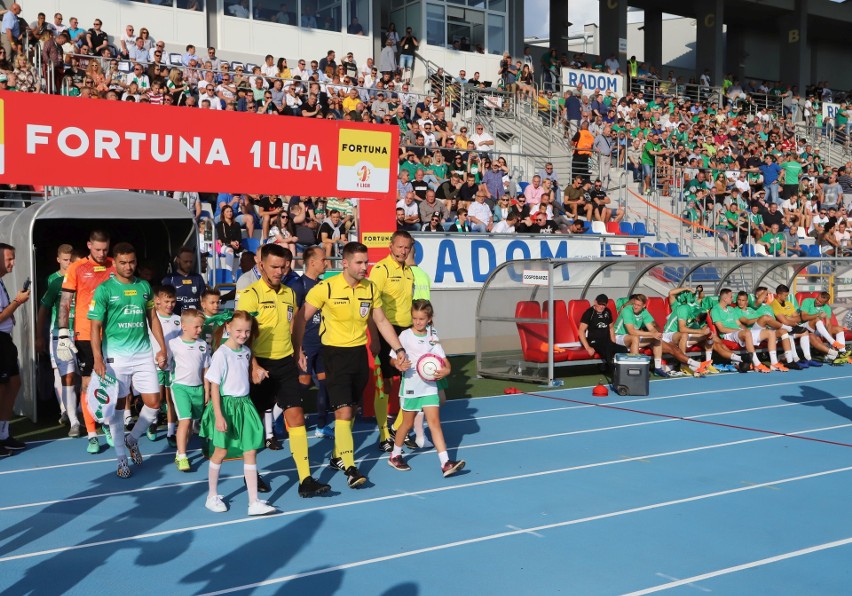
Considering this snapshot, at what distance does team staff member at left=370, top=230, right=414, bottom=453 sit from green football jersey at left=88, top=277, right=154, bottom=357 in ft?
7.51

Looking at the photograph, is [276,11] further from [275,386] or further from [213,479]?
[213,479]

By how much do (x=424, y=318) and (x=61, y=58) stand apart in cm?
1373

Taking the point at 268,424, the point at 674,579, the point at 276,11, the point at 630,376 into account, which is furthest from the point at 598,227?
the point at 674,579

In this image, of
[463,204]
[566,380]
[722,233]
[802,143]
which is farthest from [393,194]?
[802,143]

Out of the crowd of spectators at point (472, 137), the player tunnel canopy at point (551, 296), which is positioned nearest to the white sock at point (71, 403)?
the crowd of spectators at point (472, 137)

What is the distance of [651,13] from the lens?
40688 mm

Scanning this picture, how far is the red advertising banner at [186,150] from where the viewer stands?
9.64 meters

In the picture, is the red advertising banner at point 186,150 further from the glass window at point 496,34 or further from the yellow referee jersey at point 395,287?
the glass window at point 496,34

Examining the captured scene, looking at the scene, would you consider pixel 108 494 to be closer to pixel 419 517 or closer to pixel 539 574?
pixel 419 517

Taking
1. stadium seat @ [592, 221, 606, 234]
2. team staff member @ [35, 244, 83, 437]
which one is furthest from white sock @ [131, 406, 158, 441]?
stadium seat @ [592, 221, 606, 234]

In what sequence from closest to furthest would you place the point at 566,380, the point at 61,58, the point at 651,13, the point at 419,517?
the point at 419,517 < the point at 566,380 < the point at 61,58 < the point at 651,13

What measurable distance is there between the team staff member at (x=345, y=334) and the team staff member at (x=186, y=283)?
3.01 metres

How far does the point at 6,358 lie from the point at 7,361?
32 millimetres

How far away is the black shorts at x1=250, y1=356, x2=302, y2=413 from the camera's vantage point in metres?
8.00
